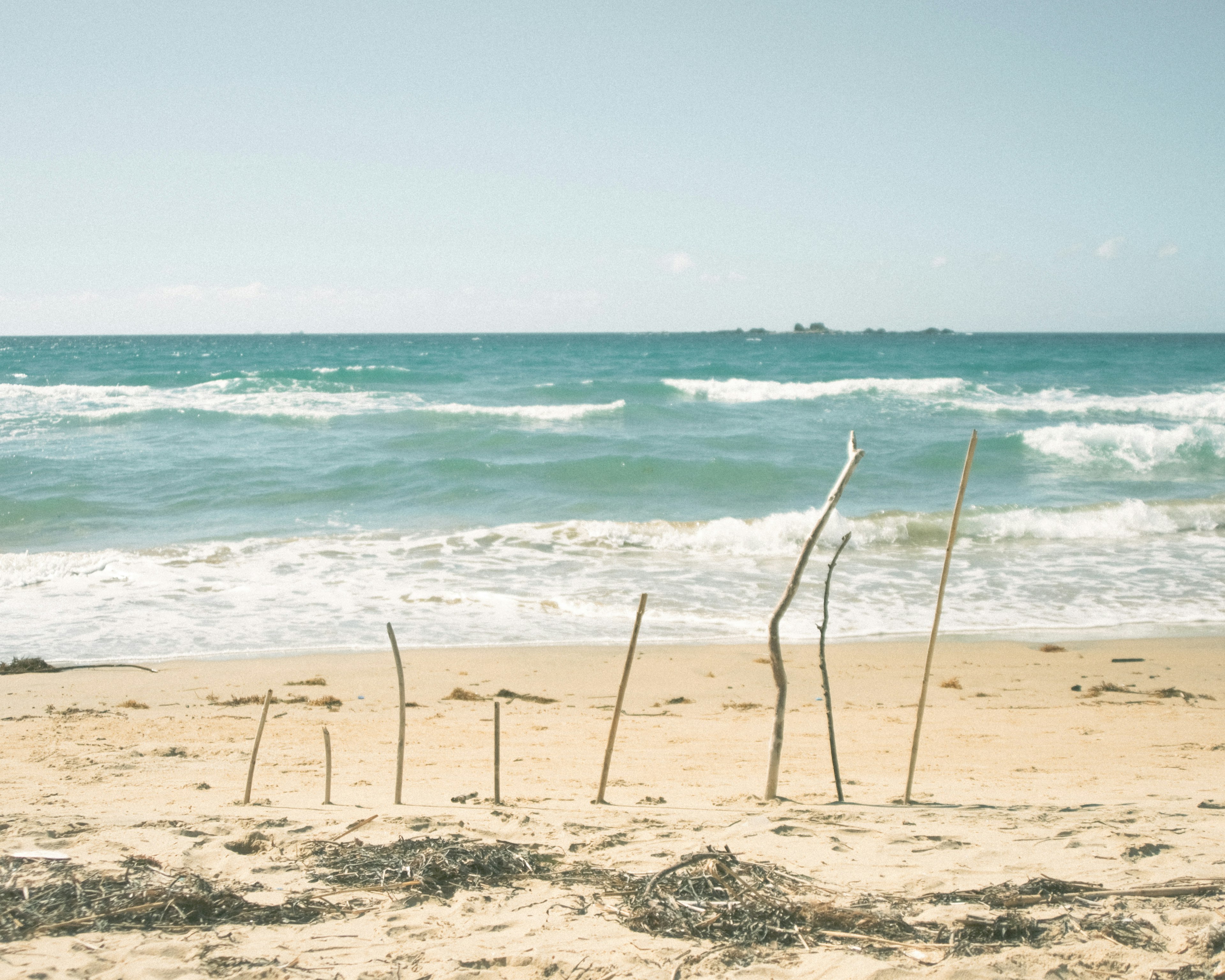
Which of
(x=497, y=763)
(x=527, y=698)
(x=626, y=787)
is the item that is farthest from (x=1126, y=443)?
(x=497, y=763)

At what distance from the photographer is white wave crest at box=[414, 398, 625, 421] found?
25531 millimetres

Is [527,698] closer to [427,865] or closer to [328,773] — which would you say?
[328,773]

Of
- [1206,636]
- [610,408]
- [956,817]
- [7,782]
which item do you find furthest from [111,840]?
[610,408]

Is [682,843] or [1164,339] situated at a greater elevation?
[1164,339]

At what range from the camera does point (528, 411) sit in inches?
1050

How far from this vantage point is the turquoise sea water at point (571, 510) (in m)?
9.46

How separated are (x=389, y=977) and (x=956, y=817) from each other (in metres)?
2.77

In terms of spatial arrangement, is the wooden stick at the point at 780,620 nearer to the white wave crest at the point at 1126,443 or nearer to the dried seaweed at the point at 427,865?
the dried seaweed at the point at 427,865

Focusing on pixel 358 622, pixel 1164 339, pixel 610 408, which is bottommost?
pixel 358 622

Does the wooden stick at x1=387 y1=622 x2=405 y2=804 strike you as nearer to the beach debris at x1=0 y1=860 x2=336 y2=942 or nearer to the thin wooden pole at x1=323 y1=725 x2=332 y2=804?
the thin wooden pole at x1=323 y1=725 x2=332 y2=804

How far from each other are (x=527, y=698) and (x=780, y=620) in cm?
333

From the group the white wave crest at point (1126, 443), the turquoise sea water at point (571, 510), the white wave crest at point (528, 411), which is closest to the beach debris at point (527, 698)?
the turquoise sea water at point (571, 510)

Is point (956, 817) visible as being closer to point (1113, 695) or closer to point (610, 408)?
point (1113, 695)

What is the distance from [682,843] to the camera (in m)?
3.80
